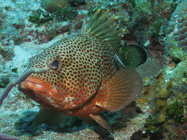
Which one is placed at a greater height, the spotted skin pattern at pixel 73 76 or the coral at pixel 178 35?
the coral at pixel 178 35

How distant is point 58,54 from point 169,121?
1904mm

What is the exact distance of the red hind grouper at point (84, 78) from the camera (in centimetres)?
252

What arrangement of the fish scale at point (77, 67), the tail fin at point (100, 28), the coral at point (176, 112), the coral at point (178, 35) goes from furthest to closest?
the coral at point (178, 35) < the tail fin at point (100, 28) < the coral at point (176, 112) < the fish scale at point (77, 67)

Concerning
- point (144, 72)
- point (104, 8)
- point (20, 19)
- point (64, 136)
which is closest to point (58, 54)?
point (64, 136)

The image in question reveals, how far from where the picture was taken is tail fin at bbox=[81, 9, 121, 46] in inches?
136

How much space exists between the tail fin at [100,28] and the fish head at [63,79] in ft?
2.11

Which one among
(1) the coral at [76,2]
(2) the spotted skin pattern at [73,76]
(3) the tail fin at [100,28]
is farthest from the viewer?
(1) the coral at [76,2]

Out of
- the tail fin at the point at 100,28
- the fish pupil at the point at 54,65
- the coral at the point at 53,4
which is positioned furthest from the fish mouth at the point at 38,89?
the coral at the point at 53,4

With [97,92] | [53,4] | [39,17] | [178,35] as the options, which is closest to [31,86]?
[97,92]

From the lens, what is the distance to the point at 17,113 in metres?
3.84

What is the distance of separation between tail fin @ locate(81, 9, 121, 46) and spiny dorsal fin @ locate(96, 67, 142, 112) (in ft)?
2.74

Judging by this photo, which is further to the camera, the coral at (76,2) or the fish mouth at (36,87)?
the coral at (76,2)

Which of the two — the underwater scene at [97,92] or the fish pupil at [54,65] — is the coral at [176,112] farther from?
the fish pupil at [54,65]

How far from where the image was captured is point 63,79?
263 centimetres
